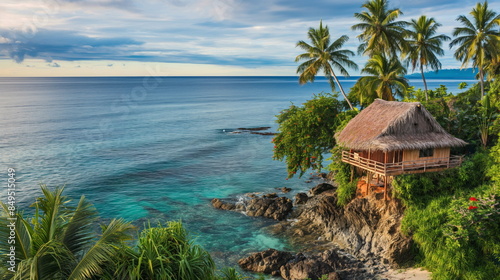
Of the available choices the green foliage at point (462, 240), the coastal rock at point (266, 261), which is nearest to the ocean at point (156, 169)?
the coastal rock at point (266, 261)

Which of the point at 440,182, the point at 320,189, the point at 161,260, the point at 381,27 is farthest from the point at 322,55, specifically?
the point at 161,260

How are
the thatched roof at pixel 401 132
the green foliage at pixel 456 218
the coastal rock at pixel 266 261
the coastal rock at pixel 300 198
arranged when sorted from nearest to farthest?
the green foliage at pixel 456 218
the coastal rock at pixel 266 261
the thatched roof at pixel 401 132
the coastal rock at pixel 300 198

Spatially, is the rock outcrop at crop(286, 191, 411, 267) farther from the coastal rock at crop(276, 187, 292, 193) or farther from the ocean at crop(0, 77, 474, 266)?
Result: the coastal rock at crop(276, 187, 292, 193)

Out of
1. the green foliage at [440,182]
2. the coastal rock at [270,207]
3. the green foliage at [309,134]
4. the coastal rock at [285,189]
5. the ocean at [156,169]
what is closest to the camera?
the green foliage at [440,182]

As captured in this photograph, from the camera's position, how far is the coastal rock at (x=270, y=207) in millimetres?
27625

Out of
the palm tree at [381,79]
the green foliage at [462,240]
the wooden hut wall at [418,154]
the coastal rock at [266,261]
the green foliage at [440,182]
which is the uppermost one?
the palm tree at [381,79]

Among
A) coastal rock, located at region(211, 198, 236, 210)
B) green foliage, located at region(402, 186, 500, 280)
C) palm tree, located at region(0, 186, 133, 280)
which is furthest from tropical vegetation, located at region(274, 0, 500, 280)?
palm tree, located at region(0, 186, 133, 280)

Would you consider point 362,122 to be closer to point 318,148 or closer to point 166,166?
point 318,148

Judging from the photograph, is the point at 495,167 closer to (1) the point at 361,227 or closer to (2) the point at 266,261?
(1) the point at 361,227

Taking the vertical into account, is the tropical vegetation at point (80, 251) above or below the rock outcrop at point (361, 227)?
above

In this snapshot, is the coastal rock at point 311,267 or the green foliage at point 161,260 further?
the coastal rock at point 311,267

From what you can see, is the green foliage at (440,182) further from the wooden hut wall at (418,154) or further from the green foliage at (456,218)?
the wooden hut wall at (418,154)

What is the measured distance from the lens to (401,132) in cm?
2270

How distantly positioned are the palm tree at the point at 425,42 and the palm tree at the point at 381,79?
3.89 m
